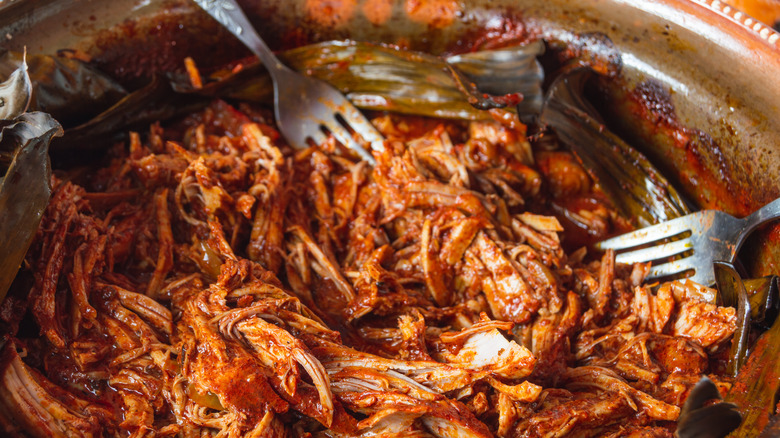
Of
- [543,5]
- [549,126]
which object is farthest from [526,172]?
[543,5]

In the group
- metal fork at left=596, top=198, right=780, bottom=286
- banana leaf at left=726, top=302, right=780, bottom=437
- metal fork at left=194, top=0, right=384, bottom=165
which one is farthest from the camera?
metal fork at left=194, top=0, right=384, bottom=165

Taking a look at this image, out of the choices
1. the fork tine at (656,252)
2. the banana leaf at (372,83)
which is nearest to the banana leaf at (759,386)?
the fork tine at (656,252)

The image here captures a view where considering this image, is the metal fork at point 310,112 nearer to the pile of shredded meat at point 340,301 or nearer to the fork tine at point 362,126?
the fork tine at point 362,126

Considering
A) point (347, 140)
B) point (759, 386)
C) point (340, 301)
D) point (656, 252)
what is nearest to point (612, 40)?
point (656, 252)

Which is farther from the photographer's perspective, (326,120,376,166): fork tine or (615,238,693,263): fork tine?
(326,120,376,166): fork tine

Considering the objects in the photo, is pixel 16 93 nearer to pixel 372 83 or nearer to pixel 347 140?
pixel 347 140

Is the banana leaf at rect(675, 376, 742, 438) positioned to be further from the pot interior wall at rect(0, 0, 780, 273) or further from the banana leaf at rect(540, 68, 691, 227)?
the banana leaf at rect(540, 68, 691, 227)

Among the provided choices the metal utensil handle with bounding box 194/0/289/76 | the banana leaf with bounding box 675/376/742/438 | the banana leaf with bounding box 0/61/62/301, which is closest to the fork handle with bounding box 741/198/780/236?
the banana leaf with bounding box 675/376/742/438
